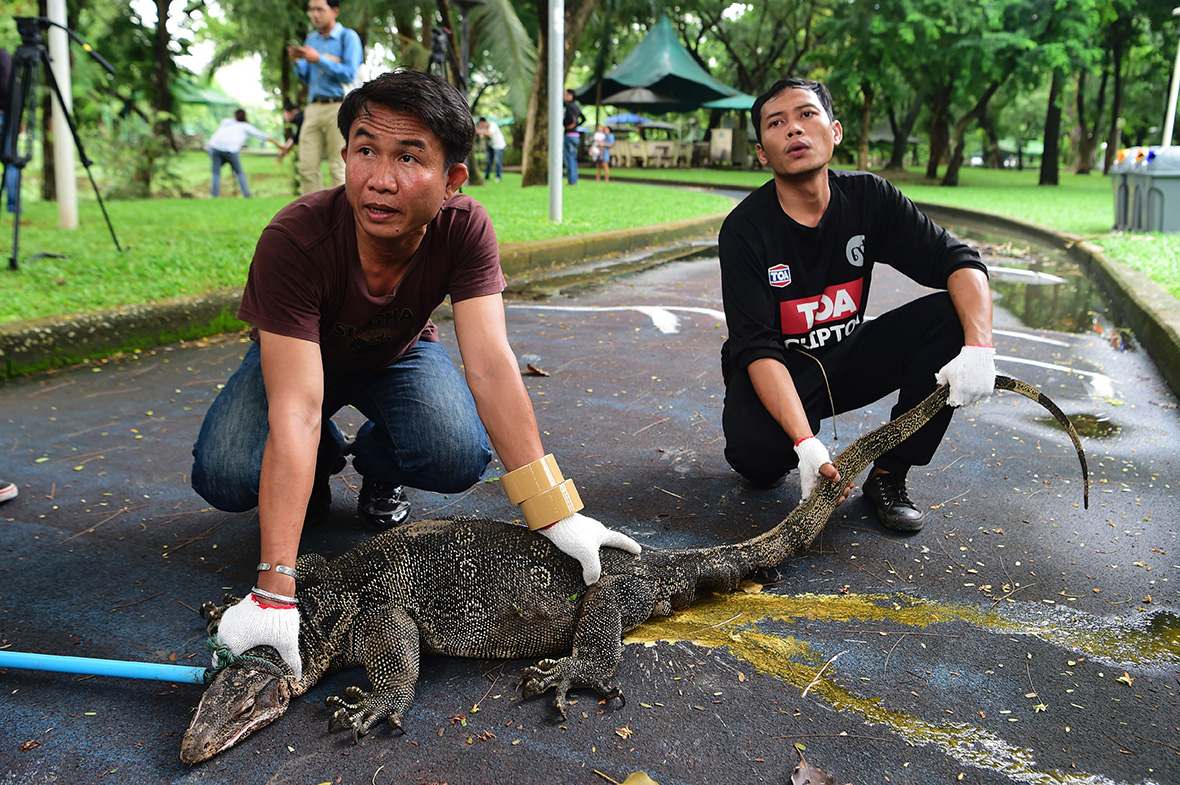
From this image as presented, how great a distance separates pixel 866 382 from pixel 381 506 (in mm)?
2262

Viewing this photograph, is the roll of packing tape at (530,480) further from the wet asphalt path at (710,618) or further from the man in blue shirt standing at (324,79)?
the man in blue shirt standing at (324,79)

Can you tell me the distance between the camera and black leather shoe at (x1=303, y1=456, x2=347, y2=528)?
12.2 feet

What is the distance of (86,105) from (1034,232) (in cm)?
1961

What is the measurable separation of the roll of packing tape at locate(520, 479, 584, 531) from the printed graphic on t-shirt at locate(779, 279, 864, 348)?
1582mm

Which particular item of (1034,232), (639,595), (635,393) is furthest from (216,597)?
(1034,232)

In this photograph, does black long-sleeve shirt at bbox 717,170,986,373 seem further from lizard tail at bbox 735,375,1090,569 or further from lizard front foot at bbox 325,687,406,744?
lizard front foot at bbox 325,687,406,744

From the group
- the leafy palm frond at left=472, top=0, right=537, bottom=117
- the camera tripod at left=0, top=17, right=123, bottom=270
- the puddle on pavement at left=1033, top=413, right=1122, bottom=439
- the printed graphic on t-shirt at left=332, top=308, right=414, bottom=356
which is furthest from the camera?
the leafy palm frond at left=472, top=0, right=537, bottom=117

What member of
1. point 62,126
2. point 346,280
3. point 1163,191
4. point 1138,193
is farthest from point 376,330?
point 1138,193

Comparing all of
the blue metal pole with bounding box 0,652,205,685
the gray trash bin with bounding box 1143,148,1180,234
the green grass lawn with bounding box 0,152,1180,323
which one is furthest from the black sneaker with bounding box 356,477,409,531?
the gray trash bin with bounding box 1143,148,1180,234

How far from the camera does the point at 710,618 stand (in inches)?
120

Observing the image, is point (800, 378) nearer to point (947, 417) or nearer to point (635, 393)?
point (947, 417)

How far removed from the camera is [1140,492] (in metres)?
4.05

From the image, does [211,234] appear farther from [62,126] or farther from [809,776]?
[809,776]

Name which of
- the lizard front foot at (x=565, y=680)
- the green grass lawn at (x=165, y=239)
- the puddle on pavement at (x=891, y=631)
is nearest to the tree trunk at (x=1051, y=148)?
the green grass lawn at (x=165, y=239)
